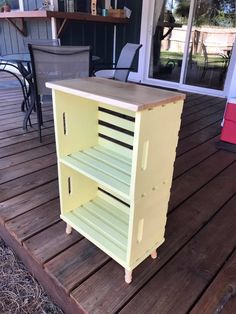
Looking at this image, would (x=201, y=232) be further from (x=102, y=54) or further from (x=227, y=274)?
(x=102, y=54)

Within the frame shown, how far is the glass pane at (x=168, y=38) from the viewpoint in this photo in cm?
431

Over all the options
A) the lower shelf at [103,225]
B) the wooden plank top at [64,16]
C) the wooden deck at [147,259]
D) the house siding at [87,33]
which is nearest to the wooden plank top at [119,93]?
the lower shelf at [103,225]

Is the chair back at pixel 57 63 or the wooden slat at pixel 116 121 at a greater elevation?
the chair back at pixel 57 63

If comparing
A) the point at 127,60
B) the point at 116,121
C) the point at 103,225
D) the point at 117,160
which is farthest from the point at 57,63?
the point at 103,225

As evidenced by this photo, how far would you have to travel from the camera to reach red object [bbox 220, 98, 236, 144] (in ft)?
7.58

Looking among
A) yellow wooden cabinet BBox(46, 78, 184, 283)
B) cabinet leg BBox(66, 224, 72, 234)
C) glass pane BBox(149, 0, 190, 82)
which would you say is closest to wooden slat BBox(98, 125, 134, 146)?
yellow wooden cabinet BBox(46, 78, 184, 283)

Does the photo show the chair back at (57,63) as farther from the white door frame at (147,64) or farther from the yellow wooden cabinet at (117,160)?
the white door frame at (147,64)

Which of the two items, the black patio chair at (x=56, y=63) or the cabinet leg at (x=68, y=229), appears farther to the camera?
the black patio chair at (x=56, y=63)

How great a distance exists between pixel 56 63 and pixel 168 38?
3032mm

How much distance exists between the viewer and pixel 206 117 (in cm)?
312

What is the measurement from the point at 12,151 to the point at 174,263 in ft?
5.13

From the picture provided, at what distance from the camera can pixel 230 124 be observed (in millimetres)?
2338

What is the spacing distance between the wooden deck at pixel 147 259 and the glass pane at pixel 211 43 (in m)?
2.52

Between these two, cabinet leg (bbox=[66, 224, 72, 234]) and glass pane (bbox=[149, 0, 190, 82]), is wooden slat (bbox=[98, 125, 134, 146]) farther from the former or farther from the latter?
glass pane (bbox=[149, 0, 190, 82])
